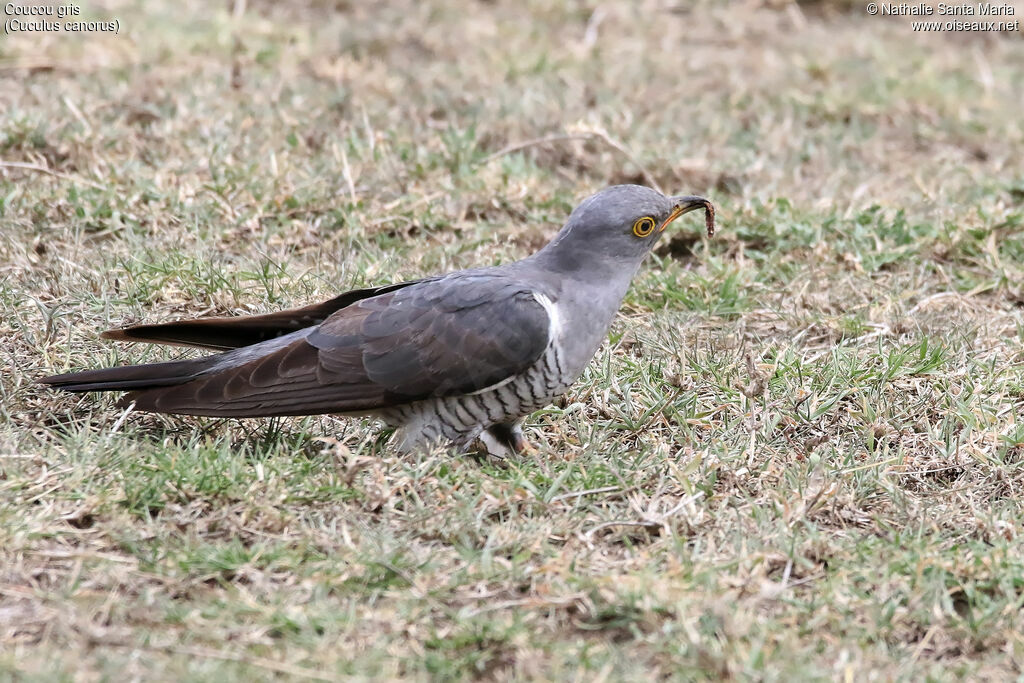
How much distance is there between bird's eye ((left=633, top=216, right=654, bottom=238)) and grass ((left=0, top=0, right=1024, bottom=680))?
661 mm

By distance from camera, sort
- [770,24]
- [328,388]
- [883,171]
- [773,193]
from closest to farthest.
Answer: [328,388], [773,193], [883,171], [770,24]

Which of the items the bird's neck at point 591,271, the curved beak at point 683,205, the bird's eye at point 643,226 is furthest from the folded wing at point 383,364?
the curved beak at point 683,205

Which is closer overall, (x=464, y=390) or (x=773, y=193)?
(x=464, y=390)

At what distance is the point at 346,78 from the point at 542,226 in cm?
222

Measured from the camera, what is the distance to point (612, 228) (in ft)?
14.8

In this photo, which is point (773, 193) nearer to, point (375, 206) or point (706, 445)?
point (375, 206)

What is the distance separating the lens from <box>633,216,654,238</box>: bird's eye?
4.54m

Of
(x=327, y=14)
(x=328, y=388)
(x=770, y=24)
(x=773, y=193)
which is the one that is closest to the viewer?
(x=328, y=388)

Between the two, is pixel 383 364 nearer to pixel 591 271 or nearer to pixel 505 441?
pixel 505 441

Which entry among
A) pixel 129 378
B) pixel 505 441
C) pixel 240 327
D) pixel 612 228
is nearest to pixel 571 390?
pixel 505 441

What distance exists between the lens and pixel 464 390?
427 cm

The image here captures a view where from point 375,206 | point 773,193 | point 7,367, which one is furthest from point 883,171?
point 7,367

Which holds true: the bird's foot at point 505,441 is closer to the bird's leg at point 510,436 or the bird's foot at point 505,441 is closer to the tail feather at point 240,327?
the bird's leg at point 510,436

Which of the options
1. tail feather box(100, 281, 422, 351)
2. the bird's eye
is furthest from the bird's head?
tail feather box(100, 281, 422, 351)
